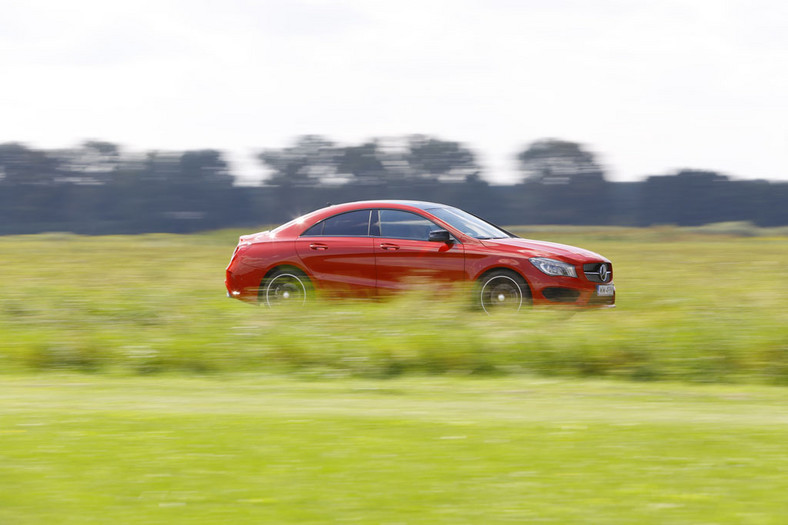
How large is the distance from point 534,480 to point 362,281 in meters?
7.27

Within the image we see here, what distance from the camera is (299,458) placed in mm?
6488

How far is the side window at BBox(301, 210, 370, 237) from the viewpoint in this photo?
13344 mm

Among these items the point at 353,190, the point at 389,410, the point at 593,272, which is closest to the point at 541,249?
the point at 593,272

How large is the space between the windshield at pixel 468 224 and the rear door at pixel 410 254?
0.85ft

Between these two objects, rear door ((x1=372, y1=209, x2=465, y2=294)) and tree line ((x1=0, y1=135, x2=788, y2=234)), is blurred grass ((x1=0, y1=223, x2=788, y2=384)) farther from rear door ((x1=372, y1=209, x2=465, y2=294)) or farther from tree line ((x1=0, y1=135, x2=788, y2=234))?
tree line ((x1=0, y1=135, x2=788, y2=234))

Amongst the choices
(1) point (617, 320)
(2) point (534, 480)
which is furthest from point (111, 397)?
(1) point (617, 320)

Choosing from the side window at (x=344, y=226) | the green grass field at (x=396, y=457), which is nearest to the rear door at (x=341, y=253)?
the side window at (x=344, y=226)

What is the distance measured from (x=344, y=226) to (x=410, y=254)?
103 cm

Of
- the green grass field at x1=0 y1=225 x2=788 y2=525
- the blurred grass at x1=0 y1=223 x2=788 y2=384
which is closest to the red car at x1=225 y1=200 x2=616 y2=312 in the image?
the blurred grass at x1=0 y1=223 x2=788 y2=384

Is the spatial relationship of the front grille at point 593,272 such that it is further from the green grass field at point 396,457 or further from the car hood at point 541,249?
the green grass field at point 396,457

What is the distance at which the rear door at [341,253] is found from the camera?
13.1 m

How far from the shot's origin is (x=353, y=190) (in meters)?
57.7

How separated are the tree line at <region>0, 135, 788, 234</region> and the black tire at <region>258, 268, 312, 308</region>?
40.3 m

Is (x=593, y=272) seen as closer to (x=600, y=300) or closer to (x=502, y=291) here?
(x=600, y=300)
